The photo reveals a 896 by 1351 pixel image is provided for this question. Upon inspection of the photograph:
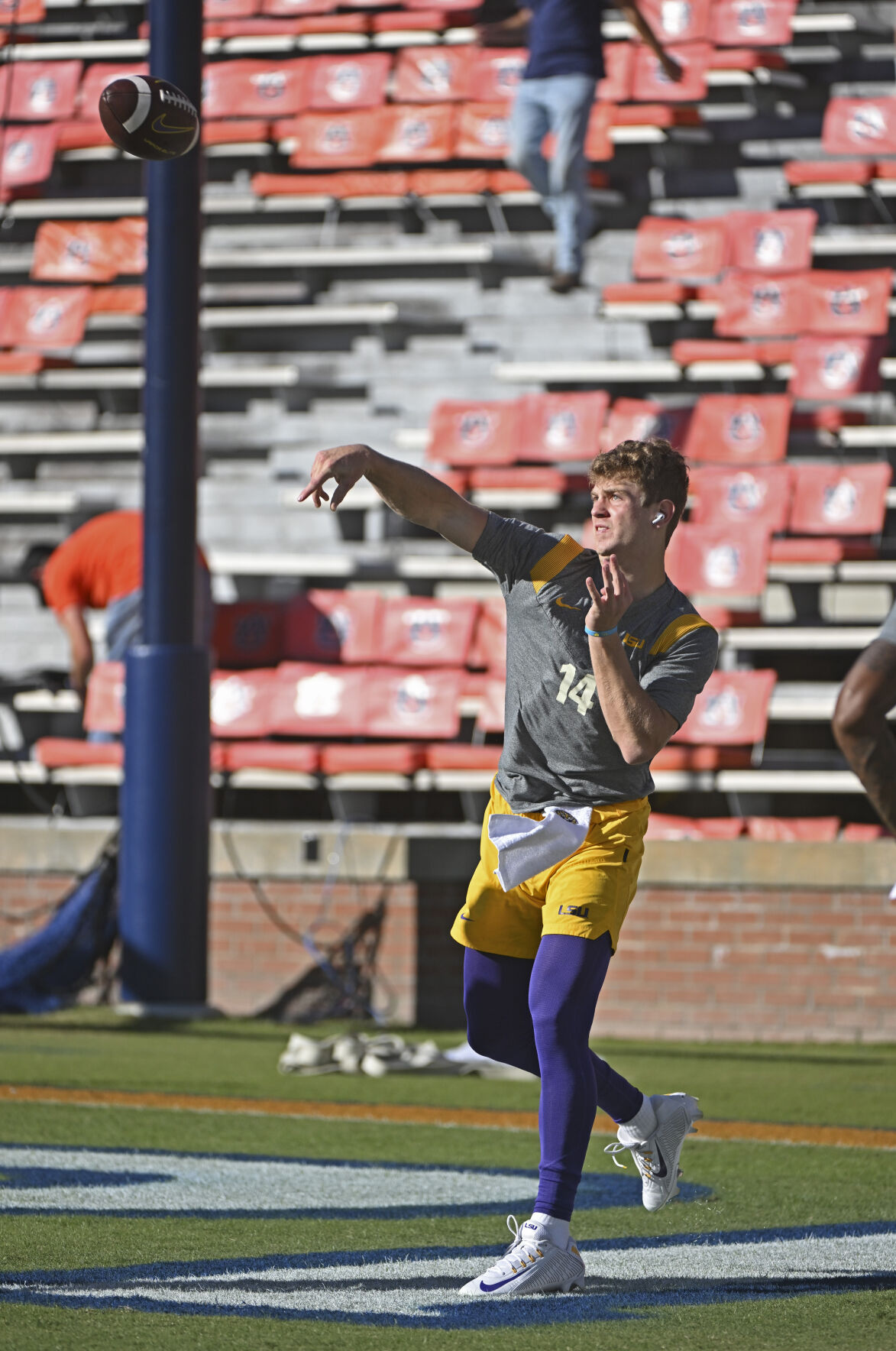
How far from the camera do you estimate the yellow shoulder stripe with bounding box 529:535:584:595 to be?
4.29m

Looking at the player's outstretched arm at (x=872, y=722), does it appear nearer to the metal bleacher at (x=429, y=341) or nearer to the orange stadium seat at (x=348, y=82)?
the metal bleacher at (x=429, y=341)

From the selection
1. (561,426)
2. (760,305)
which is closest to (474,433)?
(561,426)

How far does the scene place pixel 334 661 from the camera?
12203 millimetres

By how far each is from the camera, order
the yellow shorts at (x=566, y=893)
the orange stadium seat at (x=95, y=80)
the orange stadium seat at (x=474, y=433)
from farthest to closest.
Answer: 1. the orange stadium seat at (x=95, y=80)
2. the orange stadium seat at (x=474, y=433)
3. the yellow shorts at (x=566, y=893)

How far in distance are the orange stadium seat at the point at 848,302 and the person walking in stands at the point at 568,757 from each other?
9190 mm

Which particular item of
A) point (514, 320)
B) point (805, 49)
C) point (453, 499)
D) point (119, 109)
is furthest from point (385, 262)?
point (453, 499)

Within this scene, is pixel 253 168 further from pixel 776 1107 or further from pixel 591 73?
pixel 776 1107

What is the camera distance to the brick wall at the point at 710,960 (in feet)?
31.8

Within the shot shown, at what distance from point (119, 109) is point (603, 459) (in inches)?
164

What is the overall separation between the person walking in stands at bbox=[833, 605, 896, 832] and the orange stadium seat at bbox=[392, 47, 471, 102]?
1076 cm

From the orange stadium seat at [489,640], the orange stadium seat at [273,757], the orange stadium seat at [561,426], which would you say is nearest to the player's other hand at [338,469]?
the orange stadium seat at [273,757]

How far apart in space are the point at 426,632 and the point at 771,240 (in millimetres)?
4340

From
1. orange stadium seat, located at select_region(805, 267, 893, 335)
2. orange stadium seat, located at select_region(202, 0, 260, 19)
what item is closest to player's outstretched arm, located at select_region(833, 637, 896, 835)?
orange stadium seat, located at select_region(805, 267, 893, 335)

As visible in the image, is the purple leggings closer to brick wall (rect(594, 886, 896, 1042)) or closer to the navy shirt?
brick wall (rect(594, 886, 896, 1042))
